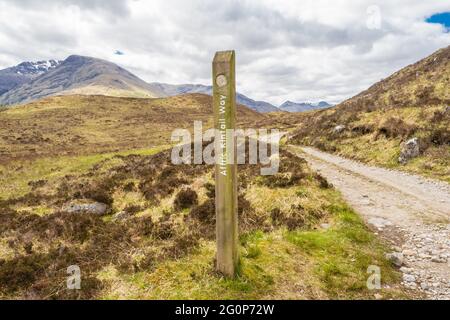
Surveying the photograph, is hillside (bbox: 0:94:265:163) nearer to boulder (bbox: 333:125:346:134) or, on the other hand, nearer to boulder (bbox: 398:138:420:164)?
boulder (bbox: 333:125:346:134)

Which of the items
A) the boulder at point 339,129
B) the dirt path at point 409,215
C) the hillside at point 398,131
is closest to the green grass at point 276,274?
the dirt path at point 409,215

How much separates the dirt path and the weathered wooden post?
13.3ft

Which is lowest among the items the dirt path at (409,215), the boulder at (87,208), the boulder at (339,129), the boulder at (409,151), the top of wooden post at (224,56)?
the boulder at (87,208)

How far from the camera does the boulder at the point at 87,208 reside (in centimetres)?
1356

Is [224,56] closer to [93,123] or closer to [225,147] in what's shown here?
[225,147]

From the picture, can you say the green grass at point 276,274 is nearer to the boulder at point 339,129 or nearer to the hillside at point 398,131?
the hillside at point 398,131

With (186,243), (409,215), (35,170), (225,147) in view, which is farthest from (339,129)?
(35,170)

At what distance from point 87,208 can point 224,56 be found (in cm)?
1072

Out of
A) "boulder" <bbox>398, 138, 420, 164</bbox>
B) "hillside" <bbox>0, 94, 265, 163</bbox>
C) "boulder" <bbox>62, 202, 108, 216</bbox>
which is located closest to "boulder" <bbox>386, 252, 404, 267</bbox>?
"boulder" <bbox>62, 202, 108, 216</bbox>

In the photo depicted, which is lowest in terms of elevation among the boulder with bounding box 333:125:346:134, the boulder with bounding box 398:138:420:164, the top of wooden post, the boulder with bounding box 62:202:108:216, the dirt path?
the boulder with bounding box 62:202:108:216

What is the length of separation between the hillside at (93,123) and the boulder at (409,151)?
3703 cm

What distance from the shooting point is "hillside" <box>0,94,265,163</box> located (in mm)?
48344

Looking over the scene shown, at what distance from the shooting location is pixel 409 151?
1811 centimetres
